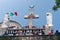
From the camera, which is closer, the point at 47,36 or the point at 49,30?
the point at 47,36

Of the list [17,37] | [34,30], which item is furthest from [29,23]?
[17,37]

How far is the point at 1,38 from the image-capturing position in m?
22.6

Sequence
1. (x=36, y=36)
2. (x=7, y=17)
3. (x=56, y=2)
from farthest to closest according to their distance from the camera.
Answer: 1. (x=7, y=17)
2. (x=36, y=36)
3. (x=56, y=2)

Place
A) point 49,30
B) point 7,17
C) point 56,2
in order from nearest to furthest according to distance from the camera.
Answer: point 56,2 → point 49,30 → point 7,17

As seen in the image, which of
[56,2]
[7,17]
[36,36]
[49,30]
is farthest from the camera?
[7,17]

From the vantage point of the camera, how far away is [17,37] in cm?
2270

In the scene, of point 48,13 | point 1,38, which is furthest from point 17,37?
point 48,13

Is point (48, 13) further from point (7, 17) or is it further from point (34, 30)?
point (7, 17)

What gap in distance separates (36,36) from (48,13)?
3.92 m

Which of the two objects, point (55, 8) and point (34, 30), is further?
point (34, 30)

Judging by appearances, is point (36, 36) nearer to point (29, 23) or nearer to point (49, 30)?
point (49, 30)

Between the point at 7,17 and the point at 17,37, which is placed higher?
the point at 7,17

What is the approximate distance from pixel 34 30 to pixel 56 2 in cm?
555

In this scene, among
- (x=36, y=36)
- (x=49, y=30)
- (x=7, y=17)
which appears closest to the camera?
(x=36, y=36)
